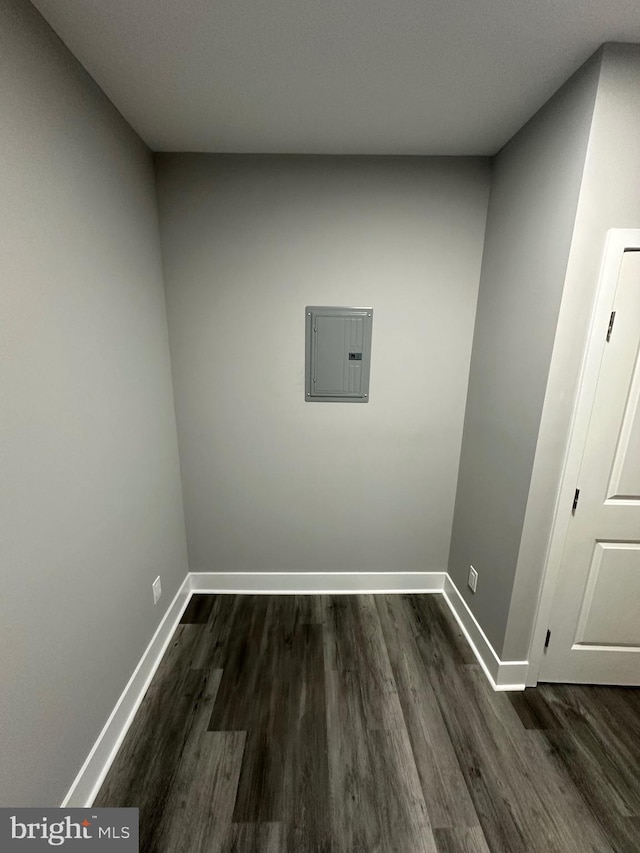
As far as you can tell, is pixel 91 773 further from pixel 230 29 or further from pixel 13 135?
pixel 230 29

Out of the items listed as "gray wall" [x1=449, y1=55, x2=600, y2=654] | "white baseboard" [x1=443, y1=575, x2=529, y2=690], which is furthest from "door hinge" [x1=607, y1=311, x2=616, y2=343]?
"white baseboard" [x1=443, y1=575, x2=529, y2=690]

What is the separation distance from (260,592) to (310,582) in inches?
13.4

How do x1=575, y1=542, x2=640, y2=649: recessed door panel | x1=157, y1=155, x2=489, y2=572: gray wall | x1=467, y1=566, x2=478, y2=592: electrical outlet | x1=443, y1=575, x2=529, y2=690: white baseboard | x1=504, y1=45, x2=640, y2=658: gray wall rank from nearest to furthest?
x1=504, y1=45, x2=640, y2=658: gray wall → x1=575, y1=542, x2=640, y2=649: recessed door panel → x1=443, y1=575, x2=529, y2=690: white baseboard → x1=157, y1=155, x2=489, y2=572: gray wall → x1=467, y1=566, x2=478, y2=592: electrical outlet

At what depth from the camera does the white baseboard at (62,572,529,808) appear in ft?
4.33

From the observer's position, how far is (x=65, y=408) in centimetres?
118

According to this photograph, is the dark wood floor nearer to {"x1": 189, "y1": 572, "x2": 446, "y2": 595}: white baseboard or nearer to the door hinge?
{"x1": 189, "y1": 572, "x2": 446, "y2": 595}: white baseboard

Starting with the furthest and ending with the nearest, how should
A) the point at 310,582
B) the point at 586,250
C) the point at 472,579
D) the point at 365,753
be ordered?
the point at 310,582, the point at 472,579, the point at 365,753, the point at 586,250

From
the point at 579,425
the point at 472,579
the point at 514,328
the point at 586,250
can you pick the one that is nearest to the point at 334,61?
the point at 586,250

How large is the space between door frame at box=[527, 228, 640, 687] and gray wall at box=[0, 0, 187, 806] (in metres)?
1.84

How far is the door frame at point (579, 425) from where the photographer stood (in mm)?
1288

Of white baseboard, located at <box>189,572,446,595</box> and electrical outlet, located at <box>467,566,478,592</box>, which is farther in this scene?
white baseboard, located at <box>189,572,446,595</box>

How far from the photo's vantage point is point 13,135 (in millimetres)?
973

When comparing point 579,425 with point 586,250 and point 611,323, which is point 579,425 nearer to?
point 611,323

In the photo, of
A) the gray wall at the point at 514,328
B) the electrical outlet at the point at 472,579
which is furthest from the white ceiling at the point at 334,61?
the electrical outlet at the point at 472,579
